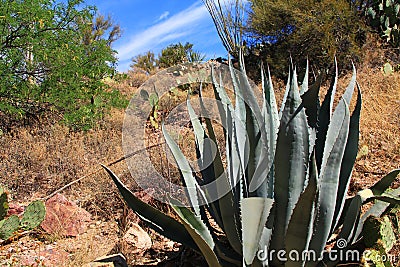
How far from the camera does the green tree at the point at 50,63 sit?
5812 millimetres

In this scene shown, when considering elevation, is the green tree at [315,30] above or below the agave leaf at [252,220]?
above

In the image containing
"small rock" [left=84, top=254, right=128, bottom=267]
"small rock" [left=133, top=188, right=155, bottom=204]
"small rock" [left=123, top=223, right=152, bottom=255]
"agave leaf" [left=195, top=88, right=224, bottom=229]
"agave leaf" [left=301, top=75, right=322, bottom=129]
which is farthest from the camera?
"small rock" [left=133, top=188, right=155, bottom=204]

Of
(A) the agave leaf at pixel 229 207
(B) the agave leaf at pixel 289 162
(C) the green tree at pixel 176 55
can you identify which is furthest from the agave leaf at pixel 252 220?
(C) the green tree at pixel 176 55

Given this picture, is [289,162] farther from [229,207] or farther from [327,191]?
[229,207]

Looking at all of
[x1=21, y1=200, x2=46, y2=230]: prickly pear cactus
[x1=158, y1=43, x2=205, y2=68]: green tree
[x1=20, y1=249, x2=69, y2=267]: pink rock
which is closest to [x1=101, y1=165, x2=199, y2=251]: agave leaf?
[x1=20, y1=249, x2=69, y2=267]: pink rock

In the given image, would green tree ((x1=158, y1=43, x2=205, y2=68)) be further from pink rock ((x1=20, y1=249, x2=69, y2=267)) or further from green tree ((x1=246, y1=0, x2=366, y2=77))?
pink rock ((x1=20, y1=249, x2=69, y2=267))

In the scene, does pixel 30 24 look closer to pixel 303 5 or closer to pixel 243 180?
pixel 243 180

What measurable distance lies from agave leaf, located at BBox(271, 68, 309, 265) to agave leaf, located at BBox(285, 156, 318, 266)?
8 centimetres

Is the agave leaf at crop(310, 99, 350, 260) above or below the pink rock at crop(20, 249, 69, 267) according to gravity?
above

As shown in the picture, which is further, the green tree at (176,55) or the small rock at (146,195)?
the green tree at (176,55)

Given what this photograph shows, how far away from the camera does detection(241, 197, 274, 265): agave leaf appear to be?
1.32 m

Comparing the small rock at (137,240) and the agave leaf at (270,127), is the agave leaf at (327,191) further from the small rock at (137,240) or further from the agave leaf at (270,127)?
the small rock at (137,240)

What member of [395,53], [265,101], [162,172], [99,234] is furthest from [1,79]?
[395,53]

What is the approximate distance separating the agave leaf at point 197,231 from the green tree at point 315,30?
7.42m
